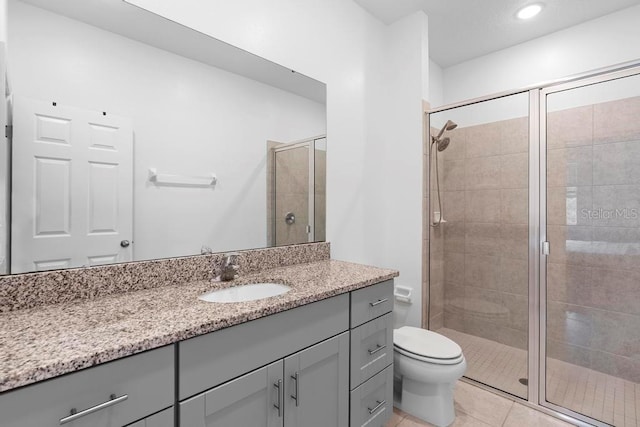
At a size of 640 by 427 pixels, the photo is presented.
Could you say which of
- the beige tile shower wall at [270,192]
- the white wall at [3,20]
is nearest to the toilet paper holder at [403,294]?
the beige tile shower wall at [270,192]

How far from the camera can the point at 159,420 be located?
78 cm

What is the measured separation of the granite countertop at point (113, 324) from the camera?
0.64 metres

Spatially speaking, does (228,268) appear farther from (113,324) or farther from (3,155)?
(3,155)

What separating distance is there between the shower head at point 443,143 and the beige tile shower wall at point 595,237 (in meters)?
0.64

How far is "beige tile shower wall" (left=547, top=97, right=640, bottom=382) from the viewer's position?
173 centimetres

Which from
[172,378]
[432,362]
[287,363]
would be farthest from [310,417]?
[432,362]

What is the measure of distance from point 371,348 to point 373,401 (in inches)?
10.7

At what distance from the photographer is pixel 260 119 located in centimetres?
167

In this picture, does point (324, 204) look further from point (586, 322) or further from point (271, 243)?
point (586, 322)

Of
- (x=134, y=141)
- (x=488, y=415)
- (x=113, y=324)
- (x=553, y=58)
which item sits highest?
(x=553, y=58)

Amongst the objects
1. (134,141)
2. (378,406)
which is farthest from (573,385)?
(134,141)

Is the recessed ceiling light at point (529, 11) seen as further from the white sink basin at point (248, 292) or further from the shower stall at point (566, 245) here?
the white sink basin at point (248, 292)

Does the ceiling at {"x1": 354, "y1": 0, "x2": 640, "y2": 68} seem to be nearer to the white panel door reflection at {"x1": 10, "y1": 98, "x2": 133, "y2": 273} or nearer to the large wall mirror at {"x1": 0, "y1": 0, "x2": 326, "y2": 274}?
the large wall mirror at {"x1": 0, "y1": 0, "x2": 326, "y2": 274}

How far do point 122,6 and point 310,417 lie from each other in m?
1.76
